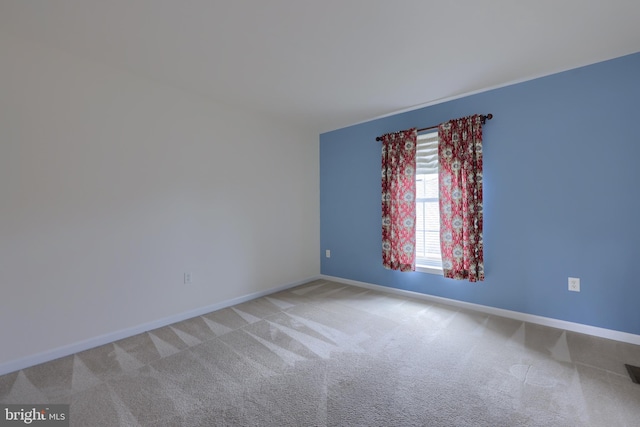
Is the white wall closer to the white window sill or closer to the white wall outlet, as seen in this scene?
the white window sill

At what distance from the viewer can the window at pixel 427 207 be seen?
11.4 feet

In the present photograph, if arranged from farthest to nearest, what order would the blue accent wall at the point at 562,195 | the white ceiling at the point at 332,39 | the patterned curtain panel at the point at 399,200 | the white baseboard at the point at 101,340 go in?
the patterned curtain panel at the point at 399,200 → the blue accent wall at the point at 562,195 → the white baseboard at the point at 101,340 → the white ceiling at the point at 332,39

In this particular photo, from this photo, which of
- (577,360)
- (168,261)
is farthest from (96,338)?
(577,360)

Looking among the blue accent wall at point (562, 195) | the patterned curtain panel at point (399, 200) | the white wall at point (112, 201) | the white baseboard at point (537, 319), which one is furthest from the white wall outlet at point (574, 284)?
the white wall at point (112, 201)

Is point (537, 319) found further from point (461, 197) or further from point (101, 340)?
point (101, 340)

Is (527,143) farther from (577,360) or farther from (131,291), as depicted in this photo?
(131,291)

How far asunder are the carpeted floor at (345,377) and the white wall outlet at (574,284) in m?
0.40

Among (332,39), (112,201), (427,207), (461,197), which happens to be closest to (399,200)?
(427,207)

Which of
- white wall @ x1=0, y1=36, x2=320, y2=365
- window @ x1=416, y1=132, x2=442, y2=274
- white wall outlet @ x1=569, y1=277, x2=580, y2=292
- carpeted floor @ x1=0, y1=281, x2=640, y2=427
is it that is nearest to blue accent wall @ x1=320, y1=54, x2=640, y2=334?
white wall outlet @ x1=569, y1=277, x2=580, y2=292

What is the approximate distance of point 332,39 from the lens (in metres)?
2.12

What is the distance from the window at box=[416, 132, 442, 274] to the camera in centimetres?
347

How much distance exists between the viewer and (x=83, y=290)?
7.72ft

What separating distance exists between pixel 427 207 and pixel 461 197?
0.49 metres

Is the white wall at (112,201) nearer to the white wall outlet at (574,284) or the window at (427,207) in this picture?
the window at (427,207)
